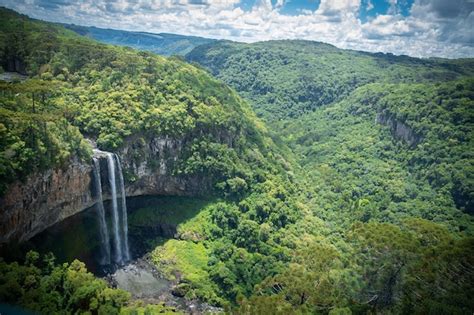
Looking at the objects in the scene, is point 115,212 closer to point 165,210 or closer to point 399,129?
point 165,210

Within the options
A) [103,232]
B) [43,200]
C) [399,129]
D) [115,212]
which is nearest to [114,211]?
[115,212]

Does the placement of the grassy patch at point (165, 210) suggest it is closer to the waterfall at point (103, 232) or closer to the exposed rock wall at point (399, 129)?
the waterfall at point (103, 232)

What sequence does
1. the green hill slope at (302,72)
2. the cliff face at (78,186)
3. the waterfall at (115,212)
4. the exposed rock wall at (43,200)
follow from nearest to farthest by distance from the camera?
the exposed rock wall at (43,200)
the cliff face at (78,186)
the waterfall at (115,212)
the green hill slope at (302,72)

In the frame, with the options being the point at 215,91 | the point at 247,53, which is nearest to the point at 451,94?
the point at 215,91

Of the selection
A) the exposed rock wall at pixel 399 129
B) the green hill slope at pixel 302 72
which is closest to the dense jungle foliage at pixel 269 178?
the exposed rock wall at pixel 399 129

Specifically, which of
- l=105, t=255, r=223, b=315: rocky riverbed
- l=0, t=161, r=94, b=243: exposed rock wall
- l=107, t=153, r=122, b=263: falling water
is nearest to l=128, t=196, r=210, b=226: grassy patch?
l=107, t=153, r=122, b=263: falling water

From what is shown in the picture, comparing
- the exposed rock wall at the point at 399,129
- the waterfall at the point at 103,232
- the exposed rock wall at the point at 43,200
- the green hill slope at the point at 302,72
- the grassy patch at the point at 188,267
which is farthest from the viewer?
the green hill slope at the point at 302,72
